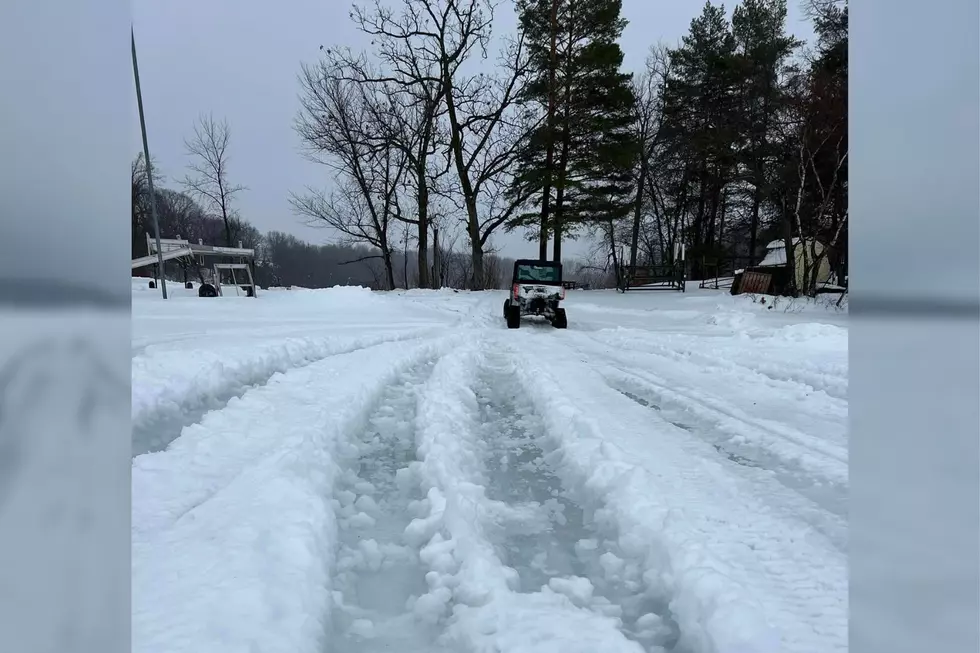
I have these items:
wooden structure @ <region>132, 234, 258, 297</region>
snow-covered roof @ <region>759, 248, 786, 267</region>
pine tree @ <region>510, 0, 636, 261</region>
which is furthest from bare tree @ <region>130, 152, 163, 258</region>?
snow-covered roof @ <region>759, 248, 786, 267</region>

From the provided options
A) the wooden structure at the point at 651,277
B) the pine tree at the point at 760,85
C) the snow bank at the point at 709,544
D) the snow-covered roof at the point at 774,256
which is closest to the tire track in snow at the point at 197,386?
the snow bank at the point at 709,544

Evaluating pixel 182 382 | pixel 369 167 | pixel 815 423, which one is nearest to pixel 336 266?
pixel 369 167

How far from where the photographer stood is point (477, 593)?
178 centimetres

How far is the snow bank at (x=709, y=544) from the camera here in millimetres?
1610

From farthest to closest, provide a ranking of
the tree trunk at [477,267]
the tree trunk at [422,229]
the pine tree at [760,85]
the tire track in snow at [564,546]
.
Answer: the tree trunk at [422,229], the tree trunk at [477,267], the pine tree at [760,85], the tire track in snow at [564,546]

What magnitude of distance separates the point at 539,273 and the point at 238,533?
10121 millimetres

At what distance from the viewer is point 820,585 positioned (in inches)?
72.5

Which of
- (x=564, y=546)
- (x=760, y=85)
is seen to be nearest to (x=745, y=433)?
(x=564, y=546)

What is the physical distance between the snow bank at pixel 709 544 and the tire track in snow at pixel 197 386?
255 centimetres

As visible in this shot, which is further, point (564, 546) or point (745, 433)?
point (745, 433)

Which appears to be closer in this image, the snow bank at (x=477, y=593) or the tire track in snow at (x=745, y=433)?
the snow bank at (x=477, y=593)

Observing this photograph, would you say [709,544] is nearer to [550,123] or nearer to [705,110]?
[550,123]

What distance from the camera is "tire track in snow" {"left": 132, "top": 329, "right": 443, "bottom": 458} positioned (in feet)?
11.0

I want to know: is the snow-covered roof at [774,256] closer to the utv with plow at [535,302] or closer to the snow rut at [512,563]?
the utv with plow at [535,302]
